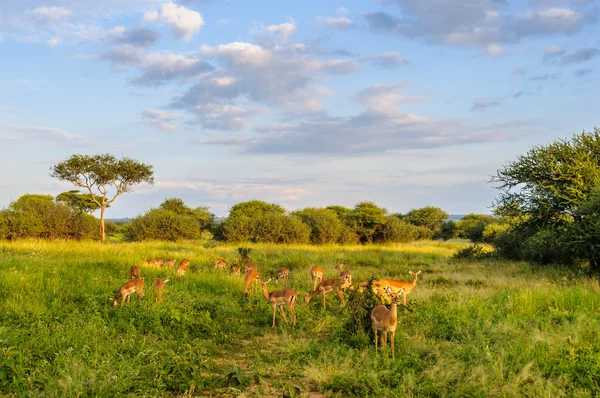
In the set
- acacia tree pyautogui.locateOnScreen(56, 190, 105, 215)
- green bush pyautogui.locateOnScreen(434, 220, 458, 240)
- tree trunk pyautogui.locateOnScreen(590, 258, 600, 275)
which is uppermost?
acacia tree pyautogui.locateOnScreen(56, 190, 105, 215)

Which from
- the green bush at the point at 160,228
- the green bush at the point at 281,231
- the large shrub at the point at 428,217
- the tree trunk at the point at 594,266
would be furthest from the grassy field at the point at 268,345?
the large shrub at the point at 428,217

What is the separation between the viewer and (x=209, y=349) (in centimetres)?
763

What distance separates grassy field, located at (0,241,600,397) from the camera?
5609 mm

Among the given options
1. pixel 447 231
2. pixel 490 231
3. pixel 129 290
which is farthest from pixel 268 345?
pixel 447 231

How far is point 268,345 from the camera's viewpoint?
26.4ft

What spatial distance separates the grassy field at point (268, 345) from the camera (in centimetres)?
561

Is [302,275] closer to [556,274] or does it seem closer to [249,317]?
[249,317]

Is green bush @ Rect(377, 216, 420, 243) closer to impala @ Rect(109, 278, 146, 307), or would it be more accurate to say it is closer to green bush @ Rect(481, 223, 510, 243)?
green bush @ Rect(481, 223, 510, 243)

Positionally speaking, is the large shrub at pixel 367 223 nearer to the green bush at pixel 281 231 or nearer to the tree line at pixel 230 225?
the tree line at pixel 230 225

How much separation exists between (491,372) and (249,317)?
5485mm

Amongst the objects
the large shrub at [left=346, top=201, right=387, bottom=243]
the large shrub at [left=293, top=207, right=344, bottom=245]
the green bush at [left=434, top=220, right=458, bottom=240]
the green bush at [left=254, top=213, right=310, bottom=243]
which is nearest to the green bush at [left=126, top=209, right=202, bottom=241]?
the green bush at [left=254, top=213, right=310, bottom=243]

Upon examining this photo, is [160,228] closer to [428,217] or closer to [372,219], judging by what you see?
[372,219]

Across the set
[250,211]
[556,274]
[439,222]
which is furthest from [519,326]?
[439,222]

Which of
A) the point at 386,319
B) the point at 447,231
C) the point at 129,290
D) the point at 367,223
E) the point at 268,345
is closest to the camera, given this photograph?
the point at 386,319
